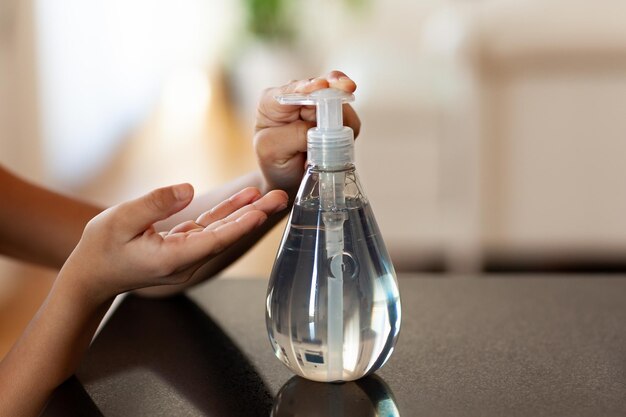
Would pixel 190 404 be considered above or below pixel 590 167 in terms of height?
above

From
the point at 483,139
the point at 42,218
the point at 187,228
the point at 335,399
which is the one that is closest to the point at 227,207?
the point at 187,228

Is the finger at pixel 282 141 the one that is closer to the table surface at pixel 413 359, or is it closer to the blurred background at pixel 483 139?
the table surface at pixel 413 359

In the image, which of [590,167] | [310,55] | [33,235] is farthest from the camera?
[310,55]

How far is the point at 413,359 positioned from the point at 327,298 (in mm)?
133

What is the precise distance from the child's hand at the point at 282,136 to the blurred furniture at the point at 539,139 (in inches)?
67.6

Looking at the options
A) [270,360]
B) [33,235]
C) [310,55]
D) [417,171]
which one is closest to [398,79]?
[417,171]

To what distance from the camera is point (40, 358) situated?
2.02 ft

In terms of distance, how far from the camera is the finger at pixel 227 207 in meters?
0.61

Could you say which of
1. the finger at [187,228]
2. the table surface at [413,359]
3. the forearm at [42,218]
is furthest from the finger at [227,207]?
the forearm at [42,218]

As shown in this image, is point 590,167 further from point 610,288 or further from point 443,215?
point 610,288

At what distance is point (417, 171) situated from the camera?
244 centimetres

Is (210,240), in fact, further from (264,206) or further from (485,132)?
(485,132)

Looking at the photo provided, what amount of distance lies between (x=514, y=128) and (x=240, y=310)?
1.73 metres

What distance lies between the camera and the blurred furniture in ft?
Result: 7.70
